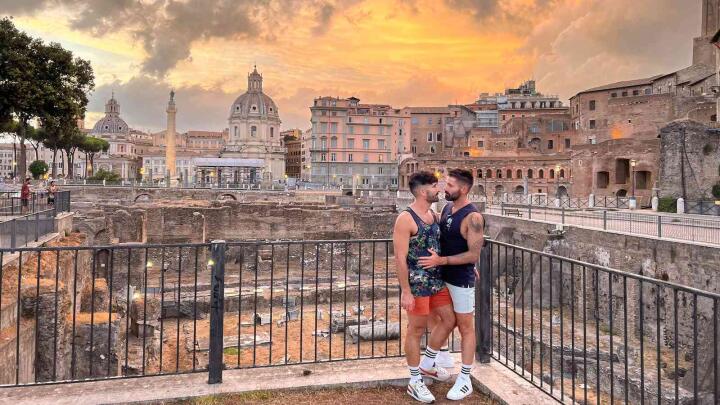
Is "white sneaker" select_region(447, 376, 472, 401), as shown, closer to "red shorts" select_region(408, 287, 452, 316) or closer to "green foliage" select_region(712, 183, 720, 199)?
"red shorts" select_region(408, 287, 452, 316)

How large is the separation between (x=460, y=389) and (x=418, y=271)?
124 cm

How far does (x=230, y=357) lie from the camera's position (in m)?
12.5

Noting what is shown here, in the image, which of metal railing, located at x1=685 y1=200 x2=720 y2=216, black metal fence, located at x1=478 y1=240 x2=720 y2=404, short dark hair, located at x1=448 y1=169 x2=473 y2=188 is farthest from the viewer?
metal railing, located at x1=685 y1=200 x2=720 y2=216

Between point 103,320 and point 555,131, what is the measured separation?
74.2m

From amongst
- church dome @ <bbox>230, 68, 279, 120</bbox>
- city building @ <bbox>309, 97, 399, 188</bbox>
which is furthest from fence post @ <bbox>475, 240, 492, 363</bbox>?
church dome @ <bbox>230, 68, 279, 120</bbox>

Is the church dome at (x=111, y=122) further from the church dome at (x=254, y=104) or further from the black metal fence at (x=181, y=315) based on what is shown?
the black metal fence at (x=181, y=315)

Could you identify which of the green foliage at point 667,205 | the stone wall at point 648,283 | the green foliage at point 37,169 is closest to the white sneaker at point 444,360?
the stone wall at point 648,283

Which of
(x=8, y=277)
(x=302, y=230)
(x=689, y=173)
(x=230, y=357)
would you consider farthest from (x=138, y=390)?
(x=689, y=173)

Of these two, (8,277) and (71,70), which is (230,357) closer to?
(8,277)

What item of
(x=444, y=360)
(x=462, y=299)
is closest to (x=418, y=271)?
(x=462, y=299)

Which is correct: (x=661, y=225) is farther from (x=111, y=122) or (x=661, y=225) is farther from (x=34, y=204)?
(x=111, y=122)

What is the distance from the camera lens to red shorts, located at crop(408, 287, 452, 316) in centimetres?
465

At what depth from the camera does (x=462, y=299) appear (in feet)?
15.4

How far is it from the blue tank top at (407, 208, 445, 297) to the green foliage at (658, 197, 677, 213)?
98.7 feet
